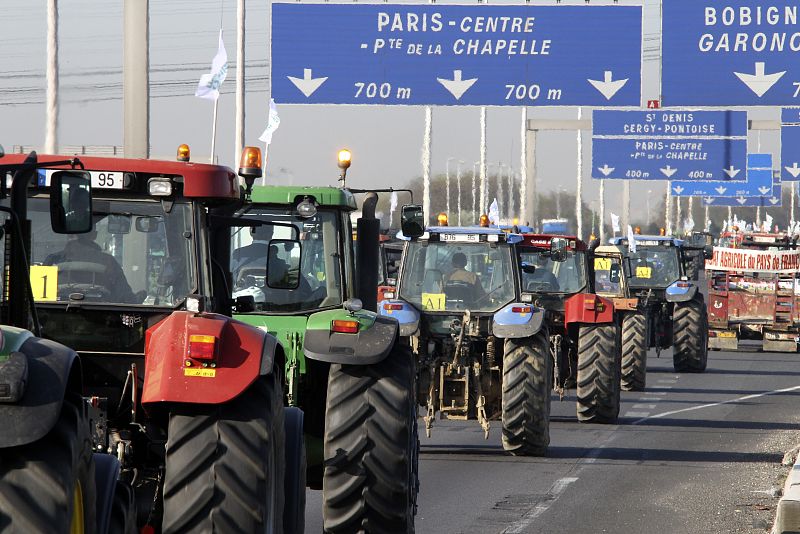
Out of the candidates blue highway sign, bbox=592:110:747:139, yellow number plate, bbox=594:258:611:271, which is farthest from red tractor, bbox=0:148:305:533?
blue highway sign, bbox=592:110:747:139

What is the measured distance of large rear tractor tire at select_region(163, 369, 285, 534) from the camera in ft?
20.3

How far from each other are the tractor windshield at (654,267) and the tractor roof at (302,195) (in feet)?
63.4

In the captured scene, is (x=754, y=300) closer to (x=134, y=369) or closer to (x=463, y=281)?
(x=463, y=281)

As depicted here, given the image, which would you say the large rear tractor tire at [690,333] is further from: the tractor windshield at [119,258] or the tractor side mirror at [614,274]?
the tractor windshield at [119,258]

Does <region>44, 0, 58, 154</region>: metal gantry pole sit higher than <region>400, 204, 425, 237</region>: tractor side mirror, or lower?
higher

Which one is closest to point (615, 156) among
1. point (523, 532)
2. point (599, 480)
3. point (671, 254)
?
point (671, 254)

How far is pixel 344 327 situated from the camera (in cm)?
904

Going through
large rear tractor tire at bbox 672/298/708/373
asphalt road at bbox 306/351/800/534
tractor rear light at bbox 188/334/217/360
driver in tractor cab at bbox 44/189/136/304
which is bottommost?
asphalt road at bbox 306/351/800/534

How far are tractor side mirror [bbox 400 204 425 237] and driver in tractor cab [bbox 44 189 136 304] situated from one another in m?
4.33

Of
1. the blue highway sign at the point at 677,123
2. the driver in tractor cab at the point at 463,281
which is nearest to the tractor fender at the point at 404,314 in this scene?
the driver in tractor cab at the point at 463,281

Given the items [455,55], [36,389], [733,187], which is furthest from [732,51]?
[733,187]

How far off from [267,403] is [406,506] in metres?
2.53

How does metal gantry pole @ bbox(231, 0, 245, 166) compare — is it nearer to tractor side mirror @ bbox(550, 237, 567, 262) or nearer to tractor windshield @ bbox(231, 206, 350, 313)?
tractor side mirror @ bbox(550, 237, 567, 262)

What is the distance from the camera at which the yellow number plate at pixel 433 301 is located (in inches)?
650
